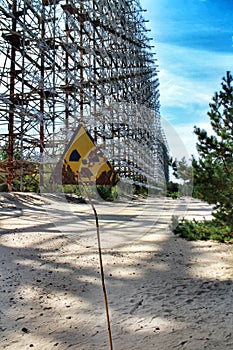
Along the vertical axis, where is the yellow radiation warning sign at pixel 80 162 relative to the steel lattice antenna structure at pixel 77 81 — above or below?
below

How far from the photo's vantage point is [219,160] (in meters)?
2.72

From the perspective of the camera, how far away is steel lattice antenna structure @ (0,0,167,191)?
10273mm

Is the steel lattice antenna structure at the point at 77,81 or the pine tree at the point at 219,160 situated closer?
the pine tree at the point at 219,160

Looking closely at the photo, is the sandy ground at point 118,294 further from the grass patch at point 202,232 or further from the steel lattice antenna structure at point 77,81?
the steel lattice antenna structure at point 77,81

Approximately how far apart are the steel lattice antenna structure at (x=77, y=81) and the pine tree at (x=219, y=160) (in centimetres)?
361

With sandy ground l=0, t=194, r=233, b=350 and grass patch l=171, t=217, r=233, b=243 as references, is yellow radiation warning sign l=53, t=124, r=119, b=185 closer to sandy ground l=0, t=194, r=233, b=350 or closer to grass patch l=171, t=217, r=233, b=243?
grass patch l=171, t=217, r=233, b=243

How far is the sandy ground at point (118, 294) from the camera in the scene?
1492 mm

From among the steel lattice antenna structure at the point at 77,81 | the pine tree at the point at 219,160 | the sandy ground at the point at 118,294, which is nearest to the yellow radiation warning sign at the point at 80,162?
the steel lattice antenna structure at the point at 77,81

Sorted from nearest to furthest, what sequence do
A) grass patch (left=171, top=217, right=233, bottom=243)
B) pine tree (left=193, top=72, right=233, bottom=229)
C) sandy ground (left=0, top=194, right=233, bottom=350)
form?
sandy ground (left=0, top=194, right=233, bottom=350)
pine tree (left=193, top=72, right=233, bottom=229)
grass patch (left=171, top=217, right=233, bottom=243)

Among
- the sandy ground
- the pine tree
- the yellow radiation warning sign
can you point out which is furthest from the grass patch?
the yellow radiation warning sign

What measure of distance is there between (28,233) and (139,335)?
124 inches

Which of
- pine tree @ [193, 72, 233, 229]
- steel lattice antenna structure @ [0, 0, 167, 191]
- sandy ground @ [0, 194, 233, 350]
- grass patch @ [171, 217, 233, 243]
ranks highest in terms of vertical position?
steel lattice antenna structure @ [0, 0, 167, 191]

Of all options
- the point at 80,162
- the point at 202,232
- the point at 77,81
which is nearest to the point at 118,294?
the point at 202,232

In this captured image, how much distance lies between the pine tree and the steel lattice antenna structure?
3.61 metres
